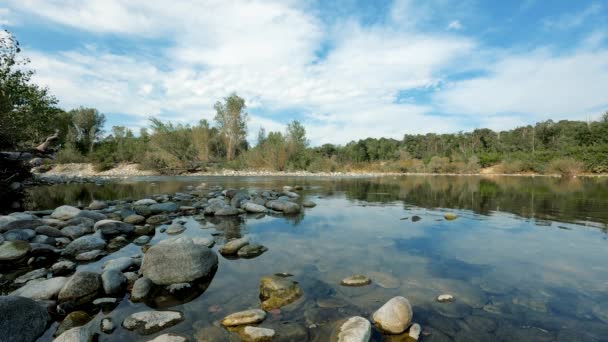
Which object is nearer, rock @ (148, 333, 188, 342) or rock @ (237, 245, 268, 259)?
rock @ (148, 333, 188, 342)

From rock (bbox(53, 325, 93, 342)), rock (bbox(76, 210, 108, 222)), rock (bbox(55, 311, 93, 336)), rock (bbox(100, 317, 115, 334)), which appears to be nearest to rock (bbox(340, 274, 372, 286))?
rock (bbox(100, 317, 115, 334))

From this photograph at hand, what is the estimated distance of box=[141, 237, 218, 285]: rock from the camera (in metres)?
4.06

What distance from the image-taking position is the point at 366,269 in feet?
15.1

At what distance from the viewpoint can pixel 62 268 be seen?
448 centimetres

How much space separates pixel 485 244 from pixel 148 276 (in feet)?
20.5

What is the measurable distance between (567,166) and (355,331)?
1684 inches

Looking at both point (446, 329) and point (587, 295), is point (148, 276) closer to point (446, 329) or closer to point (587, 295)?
point (446, 329)

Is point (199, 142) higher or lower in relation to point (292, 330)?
higher

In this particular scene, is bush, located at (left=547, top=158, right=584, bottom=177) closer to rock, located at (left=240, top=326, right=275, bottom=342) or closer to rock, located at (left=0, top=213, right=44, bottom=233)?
rock, located at (left=240, top=326, right=275, bottom=342)

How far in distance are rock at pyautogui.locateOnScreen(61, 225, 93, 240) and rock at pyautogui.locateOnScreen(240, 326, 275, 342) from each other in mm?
5441

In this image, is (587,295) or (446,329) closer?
(446,329)

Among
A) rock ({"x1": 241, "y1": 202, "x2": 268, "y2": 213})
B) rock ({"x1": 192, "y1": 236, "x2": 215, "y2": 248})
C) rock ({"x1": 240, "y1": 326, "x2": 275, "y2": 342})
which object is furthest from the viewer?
rock ({"x1": 241, "y1": 202, "x2": 268, "y2": 213})

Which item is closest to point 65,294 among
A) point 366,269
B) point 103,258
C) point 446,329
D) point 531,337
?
point 103,258

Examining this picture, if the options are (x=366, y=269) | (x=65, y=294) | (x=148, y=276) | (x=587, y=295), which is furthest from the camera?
(x=366, y=269)
